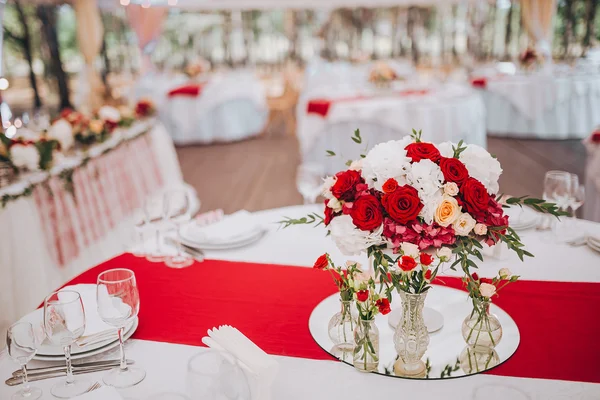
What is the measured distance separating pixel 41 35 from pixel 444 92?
9.11 m

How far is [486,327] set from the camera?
3.71 ft

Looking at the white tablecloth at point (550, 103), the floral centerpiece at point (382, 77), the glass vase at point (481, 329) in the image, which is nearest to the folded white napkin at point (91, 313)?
the glass vase at point (481, 329)

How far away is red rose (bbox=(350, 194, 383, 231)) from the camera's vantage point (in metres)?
1.06

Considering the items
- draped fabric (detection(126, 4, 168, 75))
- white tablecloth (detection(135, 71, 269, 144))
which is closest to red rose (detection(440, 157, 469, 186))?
white tablecloth (detection(135, 71, 269, 144))

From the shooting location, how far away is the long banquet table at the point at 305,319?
41.4 inches

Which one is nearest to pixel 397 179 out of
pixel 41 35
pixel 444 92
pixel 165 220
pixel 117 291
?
pixel 117 291

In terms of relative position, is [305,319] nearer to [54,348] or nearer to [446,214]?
[446,214]

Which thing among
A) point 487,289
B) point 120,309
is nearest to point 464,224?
point 487,289

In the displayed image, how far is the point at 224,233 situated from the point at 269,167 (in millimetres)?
4681

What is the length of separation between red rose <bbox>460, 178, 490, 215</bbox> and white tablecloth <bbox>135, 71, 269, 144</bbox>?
23.4 ft

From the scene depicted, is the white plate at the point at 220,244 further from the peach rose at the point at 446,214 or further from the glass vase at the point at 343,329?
the peach rose at the point at 446,214

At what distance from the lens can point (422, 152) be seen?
1.12 m

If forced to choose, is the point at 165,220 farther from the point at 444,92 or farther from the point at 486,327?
the point at 444,92

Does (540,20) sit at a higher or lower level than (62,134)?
higher
